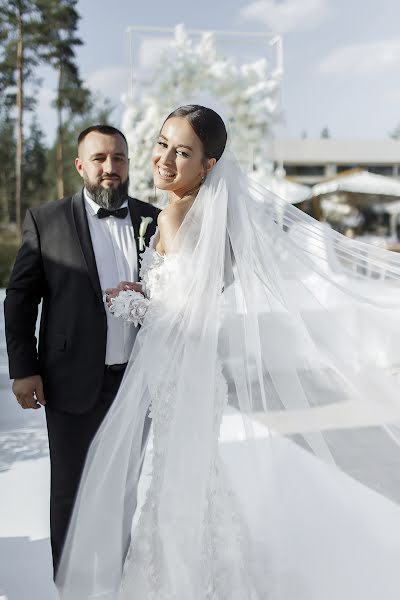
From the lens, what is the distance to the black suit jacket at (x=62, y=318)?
2051 millimetres

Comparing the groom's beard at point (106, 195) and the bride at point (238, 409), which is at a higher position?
the groom's beard at point (106, 195)

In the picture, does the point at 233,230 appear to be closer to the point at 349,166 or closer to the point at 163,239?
the point at 163,239

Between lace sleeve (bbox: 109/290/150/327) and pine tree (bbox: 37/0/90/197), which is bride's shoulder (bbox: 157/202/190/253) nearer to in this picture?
lace sleeve (bbox: 109/290/150/327)

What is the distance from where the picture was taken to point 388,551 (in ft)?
7.32

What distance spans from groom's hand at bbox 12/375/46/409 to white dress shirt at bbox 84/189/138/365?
239 millimetres

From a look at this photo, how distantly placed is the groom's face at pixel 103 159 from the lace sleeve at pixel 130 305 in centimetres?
53

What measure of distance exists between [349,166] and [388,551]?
2868 centimetres

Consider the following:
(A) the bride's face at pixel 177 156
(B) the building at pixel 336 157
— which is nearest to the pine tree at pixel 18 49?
(A) the bride's face at pixel 177 156

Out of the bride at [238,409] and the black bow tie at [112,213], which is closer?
the bride at [238,409]

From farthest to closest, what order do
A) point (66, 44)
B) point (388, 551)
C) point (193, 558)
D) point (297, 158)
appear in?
point (297, 158) < point (66, 44) < point (388, 551) < point (193, 558)

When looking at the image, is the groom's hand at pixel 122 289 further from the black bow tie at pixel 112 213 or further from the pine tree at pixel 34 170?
the pine tree at pixel 34 170

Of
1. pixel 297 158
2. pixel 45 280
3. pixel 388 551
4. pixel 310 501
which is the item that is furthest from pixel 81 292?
pixel 297 158

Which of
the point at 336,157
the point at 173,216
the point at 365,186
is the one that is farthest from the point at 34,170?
the point at 173,216

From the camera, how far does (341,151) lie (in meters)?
29.1
